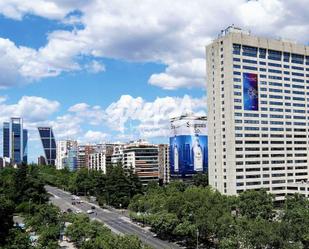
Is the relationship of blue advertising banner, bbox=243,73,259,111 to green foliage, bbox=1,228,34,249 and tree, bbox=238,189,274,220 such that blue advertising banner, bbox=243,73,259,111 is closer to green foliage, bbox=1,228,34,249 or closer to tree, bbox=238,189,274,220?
tree, bbox=238,189,274,220

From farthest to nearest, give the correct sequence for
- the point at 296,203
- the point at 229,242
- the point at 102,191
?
the point at 102,191
the point at 296,203
the point at 229,242

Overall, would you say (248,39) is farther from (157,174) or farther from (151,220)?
(157,174)

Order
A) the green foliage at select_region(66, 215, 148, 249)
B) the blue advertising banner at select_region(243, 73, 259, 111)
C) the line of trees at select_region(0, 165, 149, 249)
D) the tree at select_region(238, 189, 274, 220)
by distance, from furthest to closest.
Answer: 1. the blue advertising banner at select_region(243, 73, 259, 111)
2. the tree at select_region(238, 189, 274, 220)
3. the line of trees at select_region(0, 165, 149, 249)
4. the green foliage at select_region(66, 215, 148, 249)

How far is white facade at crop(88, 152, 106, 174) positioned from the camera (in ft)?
576

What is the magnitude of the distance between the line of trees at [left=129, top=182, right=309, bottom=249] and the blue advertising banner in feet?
88.9

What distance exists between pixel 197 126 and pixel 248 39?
41419 mm

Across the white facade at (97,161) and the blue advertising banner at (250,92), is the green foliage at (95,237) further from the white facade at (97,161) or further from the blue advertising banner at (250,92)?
the white facade at (97,161)

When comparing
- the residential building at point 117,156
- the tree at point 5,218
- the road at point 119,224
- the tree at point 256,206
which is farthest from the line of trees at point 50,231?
the residential building at point 117,156

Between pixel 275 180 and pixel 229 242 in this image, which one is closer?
pixel 229 242

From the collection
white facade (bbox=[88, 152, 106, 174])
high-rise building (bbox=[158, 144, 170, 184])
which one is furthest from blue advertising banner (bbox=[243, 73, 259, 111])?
white facade (bbox=[88, 152, 106, 174])

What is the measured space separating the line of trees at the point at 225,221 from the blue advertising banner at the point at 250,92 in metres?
27.1

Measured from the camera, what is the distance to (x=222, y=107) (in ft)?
315

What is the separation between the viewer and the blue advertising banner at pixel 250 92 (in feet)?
316

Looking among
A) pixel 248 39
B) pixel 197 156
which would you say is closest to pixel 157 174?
pixel 197 156
